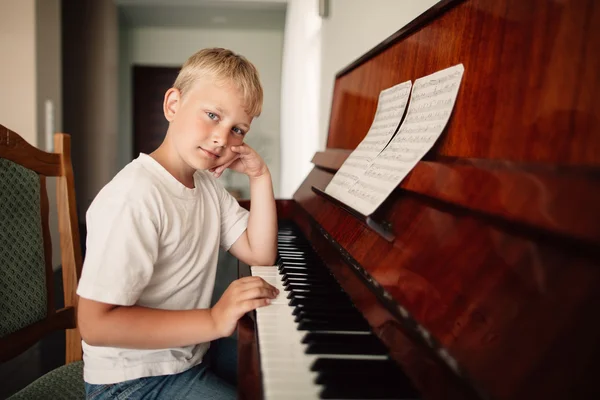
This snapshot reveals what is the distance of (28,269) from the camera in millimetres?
1005

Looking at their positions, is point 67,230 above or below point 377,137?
below

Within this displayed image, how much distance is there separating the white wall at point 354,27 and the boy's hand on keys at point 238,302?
888mm

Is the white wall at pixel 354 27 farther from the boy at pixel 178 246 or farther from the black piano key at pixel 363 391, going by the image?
the black piano key at pixel 363 391

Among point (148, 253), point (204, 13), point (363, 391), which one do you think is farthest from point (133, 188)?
point (204, 13)

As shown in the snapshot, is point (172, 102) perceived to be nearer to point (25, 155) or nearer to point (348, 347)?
point (25, 155)

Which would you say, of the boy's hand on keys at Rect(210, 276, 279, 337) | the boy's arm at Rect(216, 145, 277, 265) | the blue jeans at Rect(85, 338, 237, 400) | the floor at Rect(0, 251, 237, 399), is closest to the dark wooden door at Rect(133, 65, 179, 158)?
the floor at Rect(0, 251, 237, 399)

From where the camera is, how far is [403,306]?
56 centimetres

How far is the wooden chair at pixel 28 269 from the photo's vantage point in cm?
95

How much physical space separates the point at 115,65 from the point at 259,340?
20.8ft

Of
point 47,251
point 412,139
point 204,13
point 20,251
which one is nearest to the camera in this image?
point 412,139

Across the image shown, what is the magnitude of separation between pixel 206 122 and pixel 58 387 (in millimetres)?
670

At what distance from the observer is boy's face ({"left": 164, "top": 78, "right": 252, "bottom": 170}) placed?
3.41 ft

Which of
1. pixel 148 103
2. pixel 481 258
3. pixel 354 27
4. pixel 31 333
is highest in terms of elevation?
pixel 354 27

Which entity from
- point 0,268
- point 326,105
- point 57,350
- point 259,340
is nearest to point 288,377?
point 259,340
